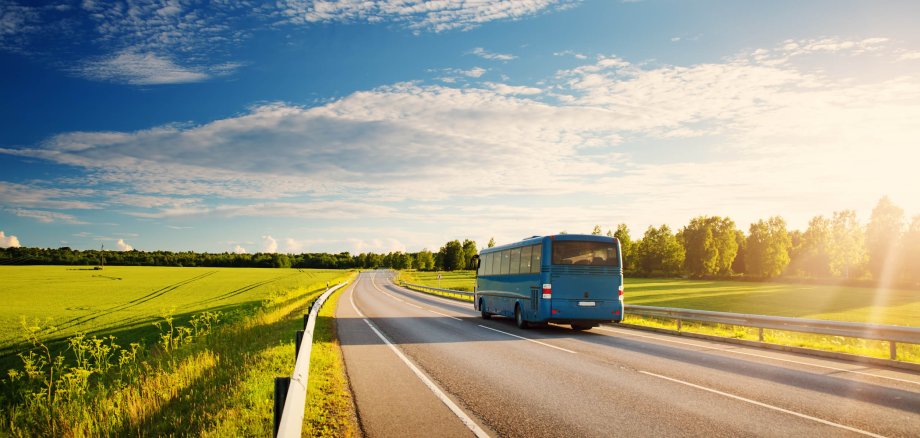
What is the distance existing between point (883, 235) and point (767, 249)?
1581 centimetres

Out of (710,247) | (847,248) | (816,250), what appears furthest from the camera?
(710,247)

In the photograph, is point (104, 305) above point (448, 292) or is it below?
below

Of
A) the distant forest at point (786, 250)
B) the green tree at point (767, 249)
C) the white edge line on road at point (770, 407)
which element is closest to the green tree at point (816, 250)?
the distant forest at point (786, 250)

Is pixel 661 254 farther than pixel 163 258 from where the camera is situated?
No

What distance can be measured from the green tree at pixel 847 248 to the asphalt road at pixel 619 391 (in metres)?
86.5

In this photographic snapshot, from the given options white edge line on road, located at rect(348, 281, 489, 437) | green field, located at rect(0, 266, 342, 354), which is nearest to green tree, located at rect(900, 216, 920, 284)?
white edge line on road, located at rect(348, 281, 489, 437)

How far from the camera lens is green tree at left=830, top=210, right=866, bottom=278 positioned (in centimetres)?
8069

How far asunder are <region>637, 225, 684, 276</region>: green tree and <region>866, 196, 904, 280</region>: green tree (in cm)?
3060

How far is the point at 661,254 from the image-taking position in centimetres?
10194

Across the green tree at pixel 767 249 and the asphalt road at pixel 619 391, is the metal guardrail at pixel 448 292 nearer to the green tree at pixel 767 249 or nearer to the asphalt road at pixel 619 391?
the asphalt road at pixel 619 391

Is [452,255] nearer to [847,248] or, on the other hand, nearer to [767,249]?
[767,249]

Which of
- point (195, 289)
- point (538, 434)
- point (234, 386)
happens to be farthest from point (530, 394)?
point (195, 289)

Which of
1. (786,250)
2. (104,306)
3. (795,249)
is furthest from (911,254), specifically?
(104,306)

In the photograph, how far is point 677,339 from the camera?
15.4 m
